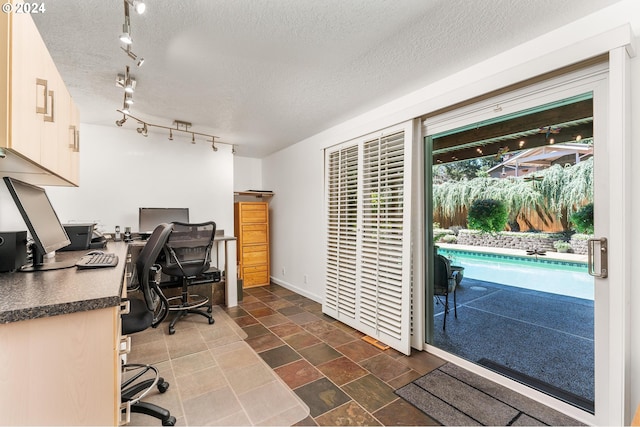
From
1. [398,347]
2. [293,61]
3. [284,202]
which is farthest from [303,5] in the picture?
[284,202]

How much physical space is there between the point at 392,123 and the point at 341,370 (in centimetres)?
225

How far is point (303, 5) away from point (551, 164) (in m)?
1.91

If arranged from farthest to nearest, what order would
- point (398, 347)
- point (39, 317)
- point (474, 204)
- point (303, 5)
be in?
point (398, 347), point (474, 204), point (303, 5), point (39, 317)

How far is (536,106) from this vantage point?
1.85 m

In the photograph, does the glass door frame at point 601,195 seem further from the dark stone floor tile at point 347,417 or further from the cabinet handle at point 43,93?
the cabinet handle at point 43,93

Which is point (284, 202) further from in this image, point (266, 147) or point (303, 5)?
point (303, 5)

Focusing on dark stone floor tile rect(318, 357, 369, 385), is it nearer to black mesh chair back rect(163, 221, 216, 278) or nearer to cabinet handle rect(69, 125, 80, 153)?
black mesh chair back rect(163, 221, 216, 278)

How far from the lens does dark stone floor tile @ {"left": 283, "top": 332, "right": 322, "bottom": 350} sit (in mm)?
2623

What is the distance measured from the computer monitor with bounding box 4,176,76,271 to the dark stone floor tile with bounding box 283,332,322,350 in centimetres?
186

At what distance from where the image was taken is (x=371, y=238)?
2883mm

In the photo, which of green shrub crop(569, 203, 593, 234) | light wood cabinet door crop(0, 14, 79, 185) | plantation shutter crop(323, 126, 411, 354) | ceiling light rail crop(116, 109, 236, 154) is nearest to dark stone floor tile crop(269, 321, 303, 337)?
plantation shutter crop(323, 126, 411, 354)

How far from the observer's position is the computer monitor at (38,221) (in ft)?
4.22

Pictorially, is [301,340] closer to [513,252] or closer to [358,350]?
[358,350]

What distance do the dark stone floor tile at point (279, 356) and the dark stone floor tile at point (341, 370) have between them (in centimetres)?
29
